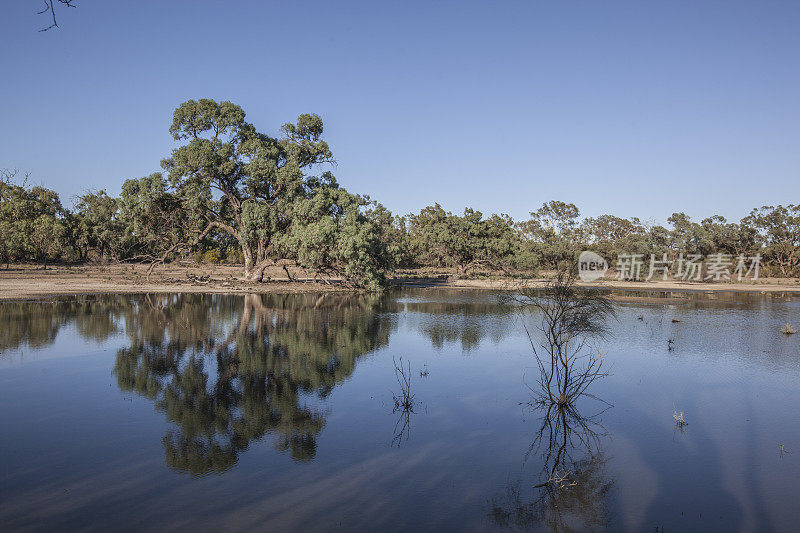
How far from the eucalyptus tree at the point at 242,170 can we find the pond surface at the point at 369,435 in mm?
19980

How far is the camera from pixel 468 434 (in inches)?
443

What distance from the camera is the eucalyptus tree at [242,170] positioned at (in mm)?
40438

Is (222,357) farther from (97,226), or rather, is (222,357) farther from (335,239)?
(97,226)

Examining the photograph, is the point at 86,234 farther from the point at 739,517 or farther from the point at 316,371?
the point at 739,517

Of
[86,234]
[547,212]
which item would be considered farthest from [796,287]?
[86,234]

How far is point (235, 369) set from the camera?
15633 mm

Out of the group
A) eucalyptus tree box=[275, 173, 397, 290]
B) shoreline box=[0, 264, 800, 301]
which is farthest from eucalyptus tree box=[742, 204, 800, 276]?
eucalyptus tree box=[275, 173, 397, 290]

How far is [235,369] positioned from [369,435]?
6359 millimetres

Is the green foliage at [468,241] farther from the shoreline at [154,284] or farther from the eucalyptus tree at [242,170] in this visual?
the eucalyptus tree at [242,170]

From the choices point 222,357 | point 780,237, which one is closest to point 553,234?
point 780,237

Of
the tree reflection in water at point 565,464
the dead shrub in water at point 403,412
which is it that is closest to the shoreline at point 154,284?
the tree reflection in water at point 565,464

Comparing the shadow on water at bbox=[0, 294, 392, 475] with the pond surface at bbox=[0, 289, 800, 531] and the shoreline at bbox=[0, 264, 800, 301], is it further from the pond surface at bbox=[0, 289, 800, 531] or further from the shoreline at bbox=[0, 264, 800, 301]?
the shoreline at bbox=[0, 264, 800, 301]

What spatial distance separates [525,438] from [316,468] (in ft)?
14.9

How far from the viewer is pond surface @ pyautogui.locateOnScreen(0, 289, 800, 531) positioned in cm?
778
